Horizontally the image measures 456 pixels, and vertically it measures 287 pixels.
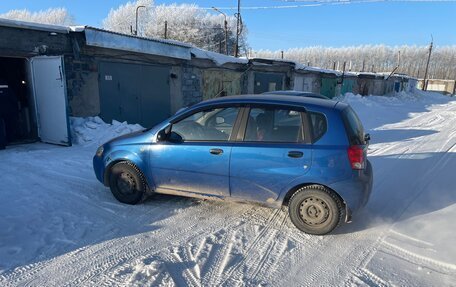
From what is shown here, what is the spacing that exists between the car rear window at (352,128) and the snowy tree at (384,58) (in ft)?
325

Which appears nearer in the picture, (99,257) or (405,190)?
(99,257)

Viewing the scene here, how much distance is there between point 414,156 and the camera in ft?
25.2

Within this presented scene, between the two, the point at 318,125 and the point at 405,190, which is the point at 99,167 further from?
the point at 405,190

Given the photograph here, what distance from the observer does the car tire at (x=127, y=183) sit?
4484 millimetres

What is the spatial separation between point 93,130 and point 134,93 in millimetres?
2201

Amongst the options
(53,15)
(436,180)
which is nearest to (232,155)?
(436,180)

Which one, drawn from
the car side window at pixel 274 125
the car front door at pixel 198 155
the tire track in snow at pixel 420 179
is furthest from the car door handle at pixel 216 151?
the tire track in snow at pixel 420 179

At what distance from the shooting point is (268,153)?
377 cm

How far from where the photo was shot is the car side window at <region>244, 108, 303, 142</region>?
12.4 ft

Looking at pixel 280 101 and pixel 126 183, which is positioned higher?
pixel 280 101

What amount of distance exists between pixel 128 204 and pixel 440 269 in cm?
375

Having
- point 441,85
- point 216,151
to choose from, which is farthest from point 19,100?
point 441,85

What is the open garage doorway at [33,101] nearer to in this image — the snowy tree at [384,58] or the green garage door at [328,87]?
the green garage door at [328,87]

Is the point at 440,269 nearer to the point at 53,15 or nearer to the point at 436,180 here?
the point at 436,180
